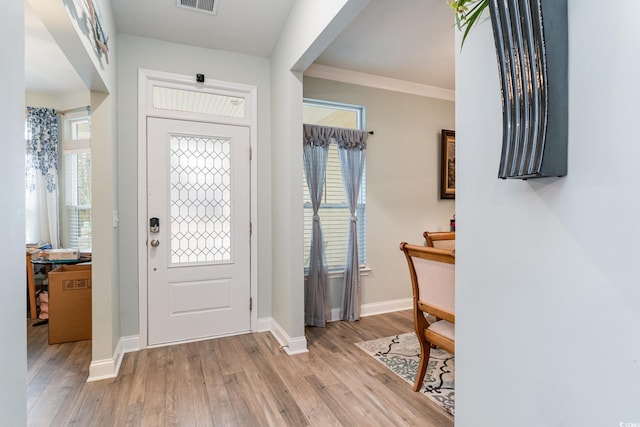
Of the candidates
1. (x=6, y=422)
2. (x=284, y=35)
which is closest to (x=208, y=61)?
(x=284, y=35)

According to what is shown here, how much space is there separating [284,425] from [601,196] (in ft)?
6.11

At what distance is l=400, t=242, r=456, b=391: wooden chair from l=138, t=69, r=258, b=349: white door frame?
1667 mm

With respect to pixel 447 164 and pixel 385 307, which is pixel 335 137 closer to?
pixel 447 164

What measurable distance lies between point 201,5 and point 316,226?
2.17 meters

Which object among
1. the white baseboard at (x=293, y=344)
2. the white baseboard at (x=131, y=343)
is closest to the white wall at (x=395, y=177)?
the white baseboard at (x=293, y=344)

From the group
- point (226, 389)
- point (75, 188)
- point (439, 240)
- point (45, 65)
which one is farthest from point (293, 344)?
point (45, 65)

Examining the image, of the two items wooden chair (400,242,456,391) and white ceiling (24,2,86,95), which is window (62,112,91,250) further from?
wooden chair (400,242,456,391)

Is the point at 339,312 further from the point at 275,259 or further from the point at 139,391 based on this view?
the point at 139,391

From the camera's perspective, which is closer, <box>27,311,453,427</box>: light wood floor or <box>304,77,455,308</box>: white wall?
<box>27,311,453,427</box>: light wood floor

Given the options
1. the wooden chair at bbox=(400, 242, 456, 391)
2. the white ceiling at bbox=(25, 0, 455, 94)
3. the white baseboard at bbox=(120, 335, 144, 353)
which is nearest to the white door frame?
the white baseboard at bbox=(120, 335, 144, 353)

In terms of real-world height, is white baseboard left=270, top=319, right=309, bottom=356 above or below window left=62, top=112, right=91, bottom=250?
below

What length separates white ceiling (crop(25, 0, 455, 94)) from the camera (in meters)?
2.52

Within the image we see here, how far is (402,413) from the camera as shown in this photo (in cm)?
191

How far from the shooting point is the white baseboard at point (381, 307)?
3560mm
